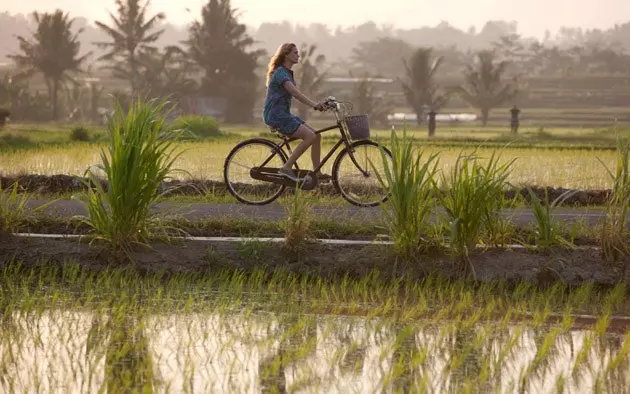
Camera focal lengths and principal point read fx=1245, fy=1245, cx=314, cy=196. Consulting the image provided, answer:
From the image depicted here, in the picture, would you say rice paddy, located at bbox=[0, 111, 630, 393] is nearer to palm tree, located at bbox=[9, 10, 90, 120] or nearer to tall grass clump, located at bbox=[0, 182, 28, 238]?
tall grass clump, located at bbox=[0, 182, 28, 238]

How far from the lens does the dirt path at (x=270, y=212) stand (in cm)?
966

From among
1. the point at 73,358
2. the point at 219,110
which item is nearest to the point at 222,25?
the point at 219,110

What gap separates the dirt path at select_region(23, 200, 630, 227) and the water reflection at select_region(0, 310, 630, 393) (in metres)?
2.80

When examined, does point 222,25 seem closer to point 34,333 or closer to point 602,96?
point 602,96

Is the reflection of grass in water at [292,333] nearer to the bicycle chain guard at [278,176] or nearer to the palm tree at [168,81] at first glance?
the bicycle chain guard at [278,176]

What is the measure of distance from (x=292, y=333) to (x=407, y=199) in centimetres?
176

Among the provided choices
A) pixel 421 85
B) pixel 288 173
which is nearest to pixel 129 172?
pixel 288 173

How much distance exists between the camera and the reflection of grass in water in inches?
211

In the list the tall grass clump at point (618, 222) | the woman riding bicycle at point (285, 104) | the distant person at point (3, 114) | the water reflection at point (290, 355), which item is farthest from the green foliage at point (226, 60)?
the water reflection at point (290, 355)

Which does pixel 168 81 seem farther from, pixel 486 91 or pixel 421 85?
pixel 486 91

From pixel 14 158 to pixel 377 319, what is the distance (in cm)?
1065

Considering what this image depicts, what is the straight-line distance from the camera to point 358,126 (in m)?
10.4

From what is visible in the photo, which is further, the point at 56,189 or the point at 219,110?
the point at 219,110

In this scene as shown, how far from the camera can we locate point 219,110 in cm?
5384
